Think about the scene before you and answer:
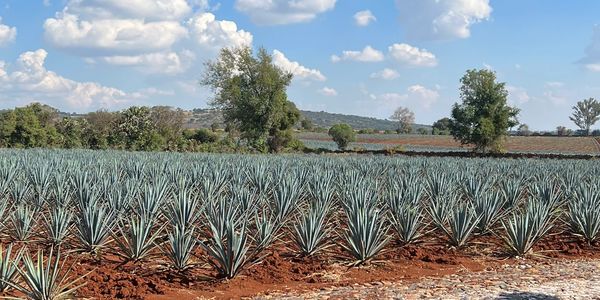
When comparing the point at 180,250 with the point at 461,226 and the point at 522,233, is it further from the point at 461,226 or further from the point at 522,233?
the point at 522,233

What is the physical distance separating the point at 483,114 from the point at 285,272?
149 feet

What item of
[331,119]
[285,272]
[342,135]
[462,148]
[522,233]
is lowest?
[285,272]

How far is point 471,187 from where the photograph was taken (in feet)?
38.1

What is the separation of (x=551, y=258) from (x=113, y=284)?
18.5 ft

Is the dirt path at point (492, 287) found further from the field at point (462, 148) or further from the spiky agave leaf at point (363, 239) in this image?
the field at point (462, 148)

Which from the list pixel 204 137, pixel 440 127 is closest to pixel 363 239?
pixel 204 137

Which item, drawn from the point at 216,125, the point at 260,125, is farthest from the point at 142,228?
the point at 216,125

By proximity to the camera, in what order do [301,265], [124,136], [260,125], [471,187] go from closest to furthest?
[301,265]
[471,187]
[124,136]
[260,125]

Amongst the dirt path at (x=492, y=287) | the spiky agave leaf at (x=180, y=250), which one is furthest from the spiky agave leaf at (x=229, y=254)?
the dirt path at (x=492, y=287)

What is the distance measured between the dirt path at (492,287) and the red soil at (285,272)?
0.25 meters

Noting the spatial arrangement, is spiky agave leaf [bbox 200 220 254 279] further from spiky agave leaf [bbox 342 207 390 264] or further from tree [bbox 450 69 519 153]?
tree [bbox 450 69 519 153]

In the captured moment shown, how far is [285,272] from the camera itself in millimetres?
6477

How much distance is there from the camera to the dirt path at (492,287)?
5.64 m

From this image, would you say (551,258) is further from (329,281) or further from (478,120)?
(478,120)
